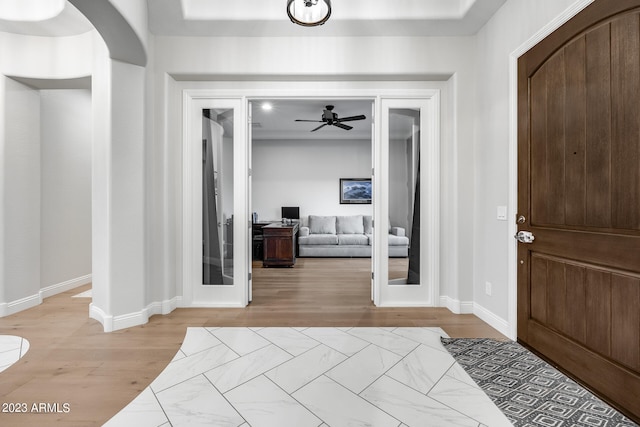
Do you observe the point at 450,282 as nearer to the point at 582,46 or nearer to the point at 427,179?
the point at 427,179

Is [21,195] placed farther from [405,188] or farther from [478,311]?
[478,311]

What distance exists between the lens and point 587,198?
170 centimetres

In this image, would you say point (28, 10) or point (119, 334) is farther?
point (28, 10)

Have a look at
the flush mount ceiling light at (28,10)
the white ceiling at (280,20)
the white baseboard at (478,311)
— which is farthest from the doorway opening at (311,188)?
the flush mount ceiling light at (28,10)

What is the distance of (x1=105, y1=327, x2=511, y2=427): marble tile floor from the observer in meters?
1.48

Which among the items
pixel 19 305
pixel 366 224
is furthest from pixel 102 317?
pixel 366 224

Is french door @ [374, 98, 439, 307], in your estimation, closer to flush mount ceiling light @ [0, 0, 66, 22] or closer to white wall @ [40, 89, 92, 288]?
flush mount ceiling light @ [0, 0, 66, 22]

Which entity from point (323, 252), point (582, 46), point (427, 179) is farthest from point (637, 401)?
point (323, 252)

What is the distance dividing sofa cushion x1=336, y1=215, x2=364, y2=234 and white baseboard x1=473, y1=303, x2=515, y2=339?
4019mm

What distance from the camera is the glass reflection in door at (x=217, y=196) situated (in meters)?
3.13

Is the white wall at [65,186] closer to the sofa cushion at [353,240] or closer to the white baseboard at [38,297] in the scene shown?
the white baseboard at [38,297]

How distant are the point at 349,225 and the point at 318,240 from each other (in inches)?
37.8

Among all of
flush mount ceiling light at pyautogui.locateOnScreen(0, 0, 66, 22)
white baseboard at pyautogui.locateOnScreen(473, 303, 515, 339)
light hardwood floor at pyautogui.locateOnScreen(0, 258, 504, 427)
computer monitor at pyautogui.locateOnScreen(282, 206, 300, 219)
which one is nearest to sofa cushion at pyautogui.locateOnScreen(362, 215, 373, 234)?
computer monitor at pyautogui.locateOnScreen(282, 206, 300, 219)

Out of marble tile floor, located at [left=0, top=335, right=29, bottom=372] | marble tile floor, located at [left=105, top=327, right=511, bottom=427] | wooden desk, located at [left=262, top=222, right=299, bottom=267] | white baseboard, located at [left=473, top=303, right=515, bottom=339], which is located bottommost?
marble tile floor, located at [left=105, top=327, right=511, bottom=427]
